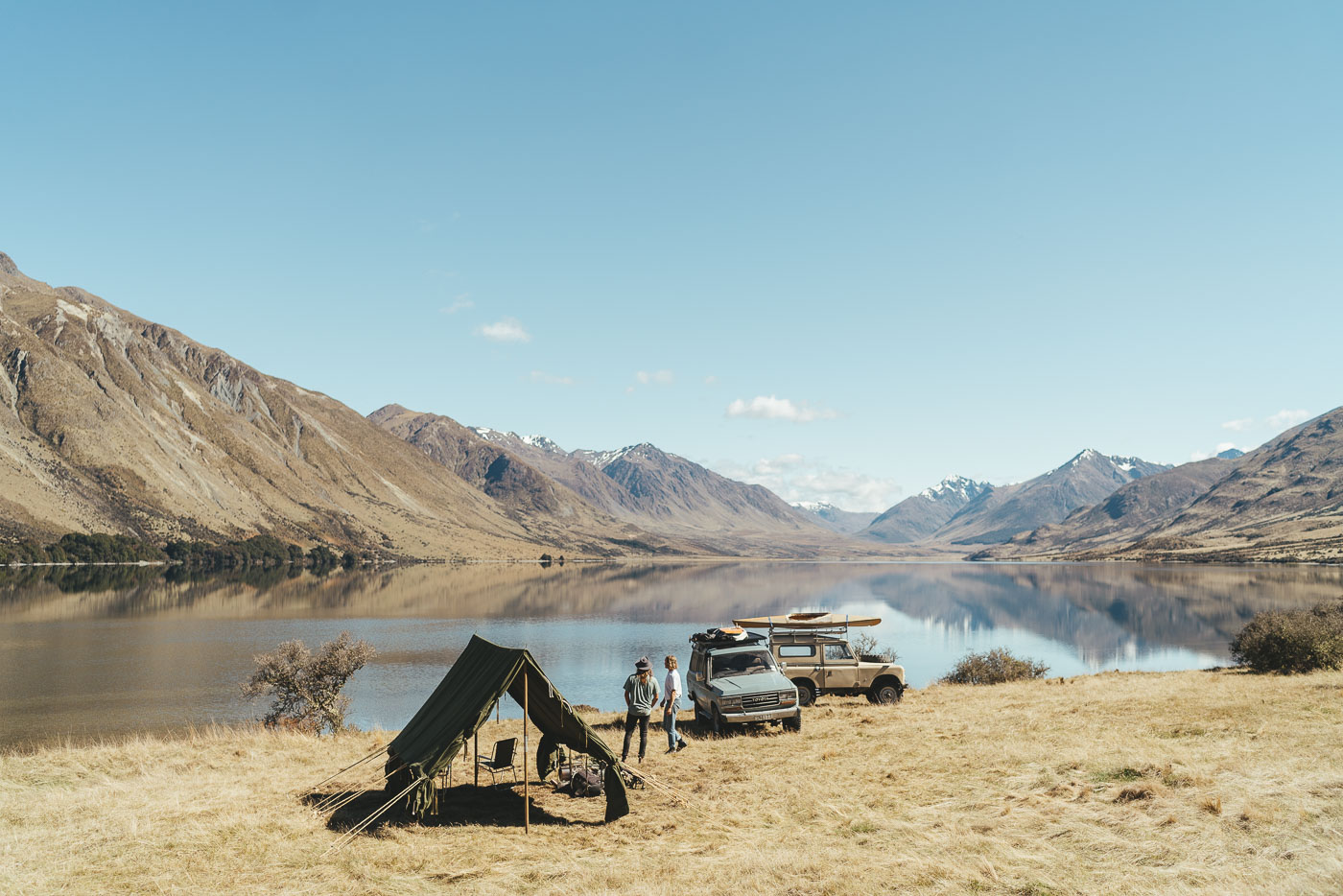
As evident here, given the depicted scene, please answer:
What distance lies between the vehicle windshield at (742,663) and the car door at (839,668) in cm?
453

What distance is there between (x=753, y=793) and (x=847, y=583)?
184374mm

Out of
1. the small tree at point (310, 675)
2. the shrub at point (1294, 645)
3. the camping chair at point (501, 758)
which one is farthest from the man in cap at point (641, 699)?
the shrub at point (1294, 645)

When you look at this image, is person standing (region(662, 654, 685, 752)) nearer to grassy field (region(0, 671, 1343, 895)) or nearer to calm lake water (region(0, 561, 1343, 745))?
grassy field (region(0, 671, 1343, 895))

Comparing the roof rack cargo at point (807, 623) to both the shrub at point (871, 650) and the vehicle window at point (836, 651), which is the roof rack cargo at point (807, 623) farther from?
the shrub at point (871, 650)

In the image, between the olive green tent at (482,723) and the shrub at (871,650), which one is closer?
the olive green tent at (482,723)

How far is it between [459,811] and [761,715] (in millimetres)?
9691

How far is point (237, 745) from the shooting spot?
23672 mm

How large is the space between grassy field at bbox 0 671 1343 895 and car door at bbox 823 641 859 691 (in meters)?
6.23

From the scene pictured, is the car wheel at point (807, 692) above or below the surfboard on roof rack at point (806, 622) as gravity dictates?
below

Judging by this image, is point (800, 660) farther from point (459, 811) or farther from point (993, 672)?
point (993, 672)

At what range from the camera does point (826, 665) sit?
2912 centimetres

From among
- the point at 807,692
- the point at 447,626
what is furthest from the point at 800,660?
the point at 447,626

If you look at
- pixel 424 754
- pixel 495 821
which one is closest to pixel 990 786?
pixel 495 821

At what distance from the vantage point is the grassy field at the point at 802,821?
11.9 metres
